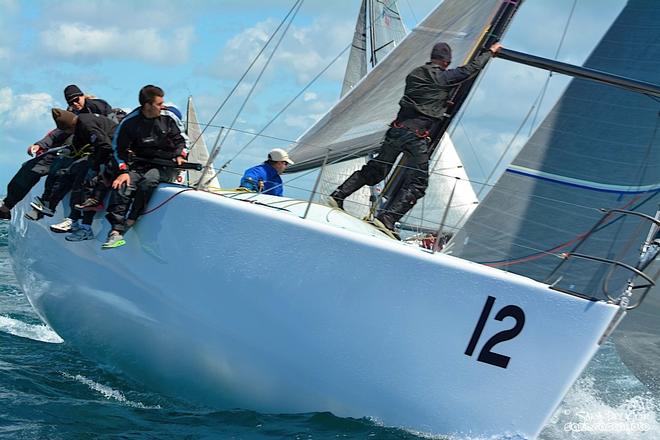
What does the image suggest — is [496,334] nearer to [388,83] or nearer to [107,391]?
[107,391]

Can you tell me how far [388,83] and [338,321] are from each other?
8.68 ft

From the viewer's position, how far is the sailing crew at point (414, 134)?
236 inches

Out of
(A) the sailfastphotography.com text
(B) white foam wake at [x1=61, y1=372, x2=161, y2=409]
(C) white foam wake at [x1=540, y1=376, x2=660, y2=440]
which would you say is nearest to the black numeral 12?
(C) white foam wake at [x1=540, y1=376, x2=660, y2=440]

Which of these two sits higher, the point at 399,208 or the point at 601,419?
the point at 399,208

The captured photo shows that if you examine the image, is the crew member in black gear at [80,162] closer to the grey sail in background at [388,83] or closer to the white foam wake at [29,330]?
the grey sail in background at [388,83]

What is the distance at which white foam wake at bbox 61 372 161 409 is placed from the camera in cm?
566

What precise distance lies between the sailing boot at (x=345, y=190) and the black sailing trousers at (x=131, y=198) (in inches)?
46.2

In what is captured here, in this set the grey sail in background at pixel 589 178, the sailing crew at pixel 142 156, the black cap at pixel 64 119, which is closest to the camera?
the sailing crew at pixel 142 156

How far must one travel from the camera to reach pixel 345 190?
6.21m

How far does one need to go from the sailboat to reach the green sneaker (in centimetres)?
13

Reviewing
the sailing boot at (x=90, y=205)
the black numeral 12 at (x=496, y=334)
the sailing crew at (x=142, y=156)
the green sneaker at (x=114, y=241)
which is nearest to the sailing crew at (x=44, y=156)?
the sailing boot at (x=90, y=205)

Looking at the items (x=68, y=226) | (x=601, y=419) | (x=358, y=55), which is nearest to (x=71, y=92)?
(x=68, y=226)

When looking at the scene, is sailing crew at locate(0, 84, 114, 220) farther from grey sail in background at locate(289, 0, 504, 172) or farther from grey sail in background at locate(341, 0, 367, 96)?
grey sail in background at locate(341, 0, 367, 96)

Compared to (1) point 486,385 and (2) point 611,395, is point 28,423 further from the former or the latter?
(2) point 611,395
